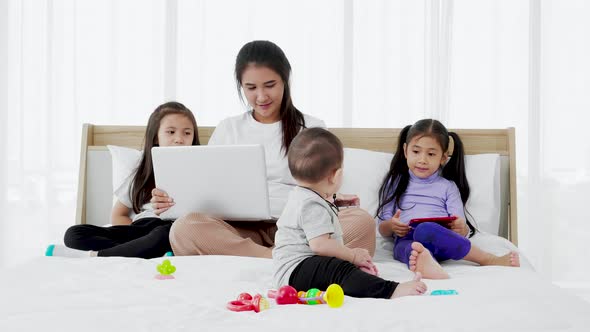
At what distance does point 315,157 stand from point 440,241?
1.76 ft

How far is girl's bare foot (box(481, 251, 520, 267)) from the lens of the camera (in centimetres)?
198

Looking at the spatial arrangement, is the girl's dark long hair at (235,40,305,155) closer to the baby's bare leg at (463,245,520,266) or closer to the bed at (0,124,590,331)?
the bed at (0,124,590,331)

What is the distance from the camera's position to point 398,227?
2.13 meters

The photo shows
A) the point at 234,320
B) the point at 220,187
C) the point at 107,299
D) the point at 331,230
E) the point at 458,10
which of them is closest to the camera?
the point at 234,320

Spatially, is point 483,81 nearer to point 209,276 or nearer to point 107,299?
point 209,276

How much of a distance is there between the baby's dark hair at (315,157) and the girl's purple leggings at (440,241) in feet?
1.50

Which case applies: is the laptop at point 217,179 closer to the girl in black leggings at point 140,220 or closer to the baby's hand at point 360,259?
the girl in black leggings at point 140,220

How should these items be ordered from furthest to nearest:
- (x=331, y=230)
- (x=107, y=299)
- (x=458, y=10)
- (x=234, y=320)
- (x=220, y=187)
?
(x=458, y=10) → (x=220, y=187) → (x=331, y=230) → (x=107, y=299) → (x=234, y=320)

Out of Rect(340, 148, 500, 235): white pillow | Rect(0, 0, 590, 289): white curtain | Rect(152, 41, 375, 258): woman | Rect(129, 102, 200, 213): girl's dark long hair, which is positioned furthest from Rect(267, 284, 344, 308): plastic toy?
Rect(0, 0, 590, 289): white curtain

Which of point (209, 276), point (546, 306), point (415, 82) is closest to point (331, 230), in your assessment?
point (209, 276)

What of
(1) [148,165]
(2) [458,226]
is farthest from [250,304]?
(1) [148,165]

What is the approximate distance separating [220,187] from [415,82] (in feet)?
5.27

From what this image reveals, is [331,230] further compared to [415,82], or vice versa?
[415,82]

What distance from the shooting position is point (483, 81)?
333cm
